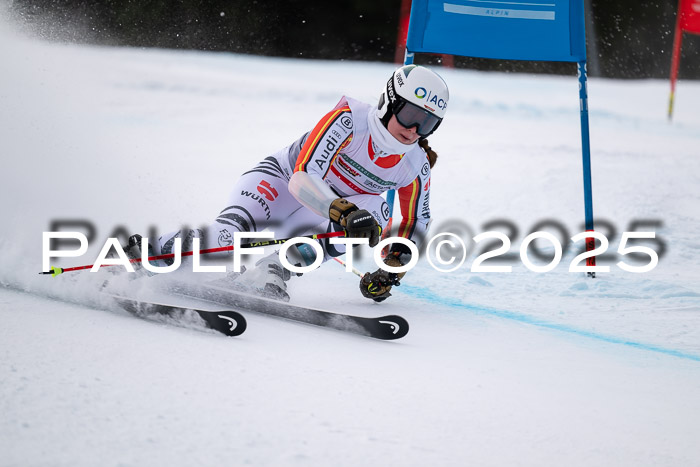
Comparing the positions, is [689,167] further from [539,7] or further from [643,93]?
[643,93]

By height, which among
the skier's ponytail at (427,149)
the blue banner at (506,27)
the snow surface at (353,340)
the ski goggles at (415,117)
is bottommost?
the snow surface at (353,340)

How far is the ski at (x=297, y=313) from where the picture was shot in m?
3.12

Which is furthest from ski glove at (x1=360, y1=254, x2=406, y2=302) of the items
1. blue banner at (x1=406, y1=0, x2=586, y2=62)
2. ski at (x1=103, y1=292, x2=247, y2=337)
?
blue banner at (x1=406, y1=0, x2=586, y2=62)

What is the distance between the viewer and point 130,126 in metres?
8.70

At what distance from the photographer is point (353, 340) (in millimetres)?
3064

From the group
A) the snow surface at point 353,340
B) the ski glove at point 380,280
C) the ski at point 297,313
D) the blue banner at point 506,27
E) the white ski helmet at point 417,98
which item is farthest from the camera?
the blue banner at point 506,27

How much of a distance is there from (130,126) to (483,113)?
4752 mm

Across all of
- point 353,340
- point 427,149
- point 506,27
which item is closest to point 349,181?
point 427,149

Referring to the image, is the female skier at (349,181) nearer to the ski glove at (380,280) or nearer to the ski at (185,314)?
the ski glove at (380,280)

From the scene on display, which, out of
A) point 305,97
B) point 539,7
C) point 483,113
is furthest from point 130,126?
point 539,7

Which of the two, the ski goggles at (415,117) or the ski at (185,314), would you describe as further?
the ski goggles at (415,117)

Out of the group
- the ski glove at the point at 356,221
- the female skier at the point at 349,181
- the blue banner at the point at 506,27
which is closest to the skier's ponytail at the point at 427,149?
the female skier at the point at 349,181

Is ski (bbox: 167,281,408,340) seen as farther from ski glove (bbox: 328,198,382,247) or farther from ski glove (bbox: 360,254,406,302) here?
ski glove (bbox: 360,254,406,302)

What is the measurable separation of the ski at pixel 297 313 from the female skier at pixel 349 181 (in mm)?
164
